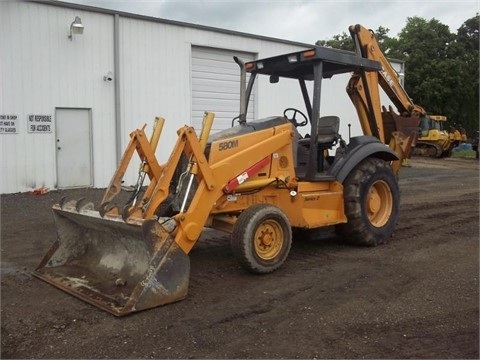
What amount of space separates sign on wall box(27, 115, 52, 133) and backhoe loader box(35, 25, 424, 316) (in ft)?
22.4

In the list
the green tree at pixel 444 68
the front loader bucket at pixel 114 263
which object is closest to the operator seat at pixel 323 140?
the front loader bucket at pixel 114 263

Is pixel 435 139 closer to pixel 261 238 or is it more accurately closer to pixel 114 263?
pixel 261 238

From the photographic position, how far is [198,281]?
210 inches

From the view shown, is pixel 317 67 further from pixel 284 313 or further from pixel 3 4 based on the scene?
pixel 3 4

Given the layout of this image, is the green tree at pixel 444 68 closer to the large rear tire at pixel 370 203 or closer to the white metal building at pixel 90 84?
the white metal building at pixel 90 84

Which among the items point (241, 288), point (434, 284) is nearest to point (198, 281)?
point (241, 288)

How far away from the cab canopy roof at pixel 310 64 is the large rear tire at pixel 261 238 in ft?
6.50

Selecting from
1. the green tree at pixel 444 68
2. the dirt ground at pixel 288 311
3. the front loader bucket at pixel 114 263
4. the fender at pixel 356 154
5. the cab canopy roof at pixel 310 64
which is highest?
the green tree at pixel 444 68

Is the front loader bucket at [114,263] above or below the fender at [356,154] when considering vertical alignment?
below

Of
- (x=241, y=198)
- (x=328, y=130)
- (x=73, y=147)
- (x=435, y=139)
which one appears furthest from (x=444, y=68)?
(x=241, y=198)

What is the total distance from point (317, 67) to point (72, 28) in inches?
314

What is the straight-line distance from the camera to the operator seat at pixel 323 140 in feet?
21.9

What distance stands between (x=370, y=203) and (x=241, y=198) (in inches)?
83.1

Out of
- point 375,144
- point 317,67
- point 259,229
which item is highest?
point 317,67
